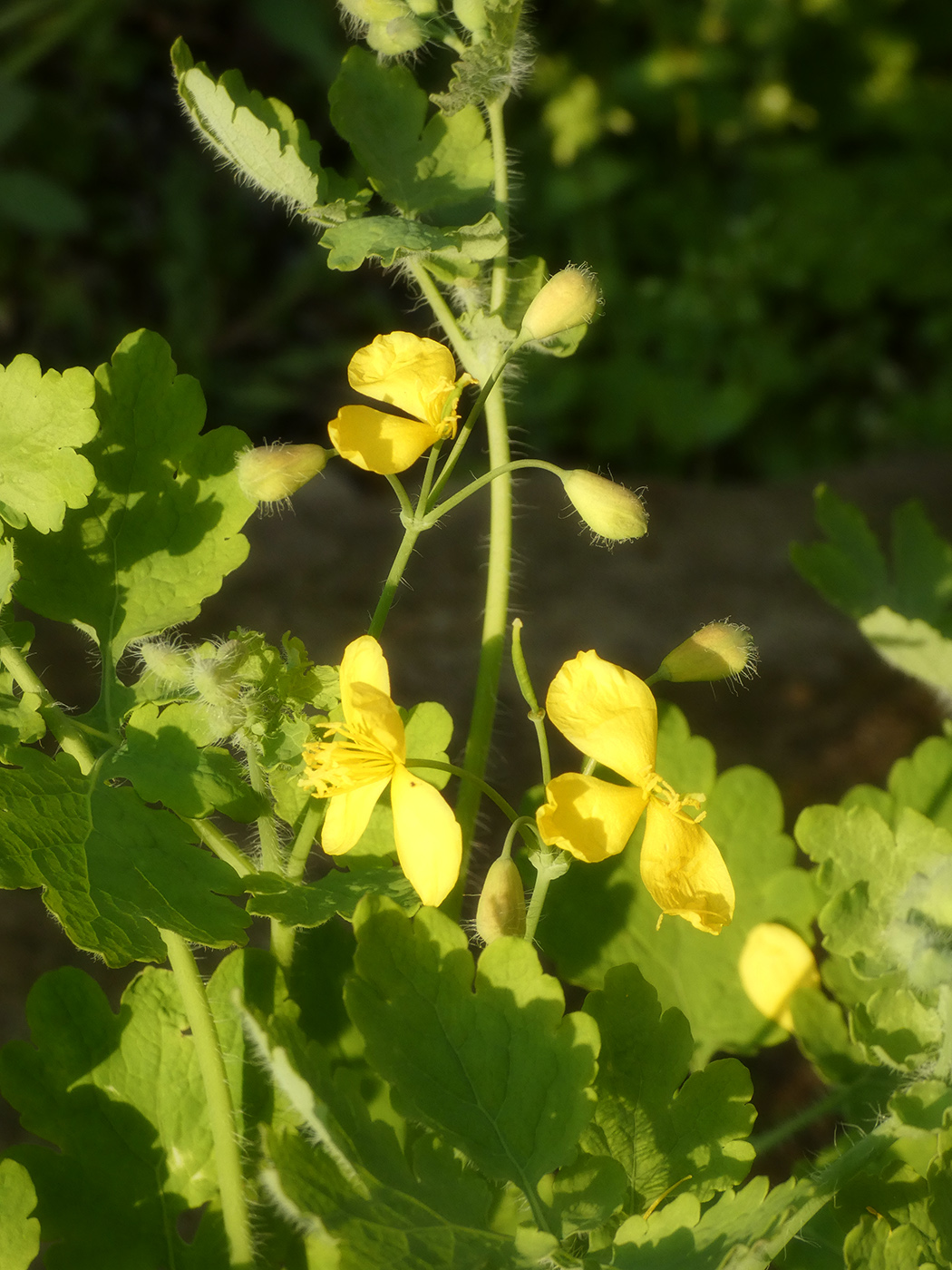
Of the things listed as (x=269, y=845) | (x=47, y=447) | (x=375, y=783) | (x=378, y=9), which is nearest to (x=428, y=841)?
(x=375, y=783)

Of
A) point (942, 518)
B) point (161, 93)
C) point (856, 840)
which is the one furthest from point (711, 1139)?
point (161, 93)


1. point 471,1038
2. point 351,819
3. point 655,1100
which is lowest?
point 655,1100

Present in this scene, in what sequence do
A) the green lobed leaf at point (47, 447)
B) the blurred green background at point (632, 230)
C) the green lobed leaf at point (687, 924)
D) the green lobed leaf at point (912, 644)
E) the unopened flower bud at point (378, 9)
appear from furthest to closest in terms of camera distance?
the blurred green background at point (632, 230), the green lobed leaf at point (912, 644), the green lobed leaf at point (687, 924), the unopened flower bud at point (378, 9), the green lobed leaf at point (47, 447)

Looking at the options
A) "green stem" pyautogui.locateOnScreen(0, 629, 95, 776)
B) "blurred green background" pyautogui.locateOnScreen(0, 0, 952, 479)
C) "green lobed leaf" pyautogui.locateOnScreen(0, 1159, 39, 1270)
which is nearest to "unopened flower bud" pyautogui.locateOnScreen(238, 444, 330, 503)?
"green stem" pyautogui.locateOnScreen(0, 629, 95, 776)

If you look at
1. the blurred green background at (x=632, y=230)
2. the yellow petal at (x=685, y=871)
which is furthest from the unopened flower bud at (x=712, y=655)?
the blurred green background at (x=632, y=230)

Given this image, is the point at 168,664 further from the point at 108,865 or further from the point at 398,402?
the point at 398,402

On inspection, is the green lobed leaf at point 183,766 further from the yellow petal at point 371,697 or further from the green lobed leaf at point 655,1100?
the green lobed leaf at point 655,1100
